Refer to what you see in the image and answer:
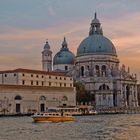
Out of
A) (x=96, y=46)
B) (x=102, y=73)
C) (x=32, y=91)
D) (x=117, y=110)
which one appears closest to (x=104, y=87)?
(x=102, y=73)

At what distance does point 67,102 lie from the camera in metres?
94.5

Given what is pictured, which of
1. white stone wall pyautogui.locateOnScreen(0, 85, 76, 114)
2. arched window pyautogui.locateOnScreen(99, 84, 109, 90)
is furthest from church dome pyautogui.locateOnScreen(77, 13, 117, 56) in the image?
white stone wall pyautogui.locateOnScreen(0, 85, 76, 114)

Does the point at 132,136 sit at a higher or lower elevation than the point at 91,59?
lower

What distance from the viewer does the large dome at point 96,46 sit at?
12238 cm

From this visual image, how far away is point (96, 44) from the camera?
123 m

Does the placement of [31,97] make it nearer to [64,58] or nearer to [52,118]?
[52,118]

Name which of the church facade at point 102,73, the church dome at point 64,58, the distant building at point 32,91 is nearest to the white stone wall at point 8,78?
the distant building at point 32,91

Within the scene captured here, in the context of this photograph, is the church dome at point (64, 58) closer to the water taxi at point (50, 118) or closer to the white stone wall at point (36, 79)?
the white stone wall at point (36, 79)

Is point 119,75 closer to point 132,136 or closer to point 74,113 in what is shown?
point 74,113

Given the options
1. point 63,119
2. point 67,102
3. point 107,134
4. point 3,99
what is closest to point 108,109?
point 67,102

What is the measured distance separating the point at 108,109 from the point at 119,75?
59.9 feet

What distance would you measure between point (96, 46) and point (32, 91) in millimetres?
39277

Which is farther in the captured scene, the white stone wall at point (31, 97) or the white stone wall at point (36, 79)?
the white stone wall at point (36, 79)

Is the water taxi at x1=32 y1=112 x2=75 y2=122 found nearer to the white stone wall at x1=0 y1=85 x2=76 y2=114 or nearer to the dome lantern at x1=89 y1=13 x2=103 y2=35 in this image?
the white stone wall at x1=0 y1=85 x2=76 y2=114
